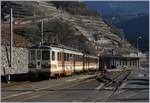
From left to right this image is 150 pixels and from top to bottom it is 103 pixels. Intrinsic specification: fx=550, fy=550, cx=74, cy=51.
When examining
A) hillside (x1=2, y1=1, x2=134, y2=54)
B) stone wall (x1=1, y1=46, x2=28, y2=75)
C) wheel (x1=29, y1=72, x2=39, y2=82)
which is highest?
hillside (x1=2, y1=1, x2=134, y2=54)

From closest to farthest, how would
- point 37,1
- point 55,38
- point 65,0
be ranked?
point 55,38, point 37,1, point 65,0

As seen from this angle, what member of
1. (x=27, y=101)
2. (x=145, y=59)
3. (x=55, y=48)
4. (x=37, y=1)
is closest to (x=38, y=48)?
(x=55, y=48)

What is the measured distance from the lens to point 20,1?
115 m

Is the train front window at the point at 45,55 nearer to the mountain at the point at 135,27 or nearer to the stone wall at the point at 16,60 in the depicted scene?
the stone wall at the point at 16,60

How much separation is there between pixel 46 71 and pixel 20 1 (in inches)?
3091

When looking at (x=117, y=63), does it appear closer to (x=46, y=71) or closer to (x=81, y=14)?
(x=81, y=14)

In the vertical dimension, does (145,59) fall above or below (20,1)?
below

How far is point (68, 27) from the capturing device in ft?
324

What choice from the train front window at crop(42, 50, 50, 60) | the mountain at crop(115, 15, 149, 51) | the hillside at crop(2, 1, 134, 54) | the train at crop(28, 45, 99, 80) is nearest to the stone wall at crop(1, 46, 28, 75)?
the train at crop(28, 45, 99, 80)

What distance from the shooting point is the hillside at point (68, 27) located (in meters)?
87.7

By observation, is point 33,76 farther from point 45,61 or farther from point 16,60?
point 16,60

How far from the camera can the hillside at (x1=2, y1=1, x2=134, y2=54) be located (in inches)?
3452

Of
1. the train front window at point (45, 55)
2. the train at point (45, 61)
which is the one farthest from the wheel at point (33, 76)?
the train front window at point (45, 55)

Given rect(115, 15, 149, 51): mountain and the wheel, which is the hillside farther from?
the wheel
